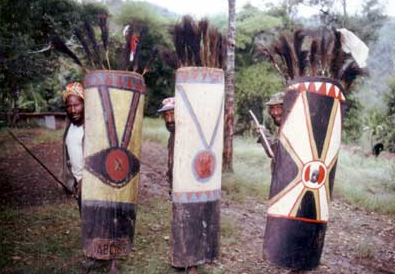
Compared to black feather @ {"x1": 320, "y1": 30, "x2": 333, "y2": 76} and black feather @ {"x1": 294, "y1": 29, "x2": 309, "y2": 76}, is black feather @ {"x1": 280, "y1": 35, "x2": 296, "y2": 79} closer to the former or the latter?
black feather @ {"x1": 294, "y1": 29, "x2": 309, "y2": 76}

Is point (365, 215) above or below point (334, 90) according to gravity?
below

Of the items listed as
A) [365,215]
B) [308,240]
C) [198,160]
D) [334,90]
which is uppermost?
[334,90]

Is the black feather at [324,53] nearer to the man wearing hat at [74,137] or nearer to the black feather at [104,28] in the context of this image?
the black feather at [104,28]

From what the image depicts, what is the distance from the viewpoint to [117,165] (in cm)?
311

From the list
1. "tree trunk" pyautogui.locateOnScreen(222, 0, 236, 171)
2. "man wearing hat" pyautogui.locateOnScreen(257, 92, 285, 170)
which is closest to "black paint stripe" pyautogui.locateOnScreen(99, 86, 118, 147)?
"man wearing hat" pyautogui.locateOnScreen(257, 92, 285, 170)

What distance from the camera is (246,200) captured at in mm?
6496

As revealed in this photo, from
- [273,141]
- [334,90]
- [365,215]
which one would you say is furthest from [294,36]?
[365,215]

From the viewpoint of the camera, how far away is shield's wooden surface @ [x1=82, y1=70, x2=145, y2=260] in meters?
3.06

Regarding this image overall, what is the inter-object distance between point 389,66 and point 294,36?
25.3m

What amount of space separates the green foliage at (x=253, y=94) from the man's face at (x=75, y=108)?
10499mm

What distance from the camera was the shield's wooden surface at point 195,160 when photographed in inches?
120

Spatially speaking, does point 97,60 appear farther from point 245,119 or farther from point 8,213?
point 245,119

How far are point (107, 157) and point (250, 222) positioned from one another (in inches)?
115

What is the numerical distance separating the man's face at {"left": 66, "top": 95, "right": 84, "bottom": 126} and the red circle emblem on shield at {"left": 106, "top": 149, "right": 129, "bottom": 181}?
2.12ft
